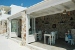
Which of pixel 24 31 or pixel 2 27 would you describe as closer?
pixel 24 31

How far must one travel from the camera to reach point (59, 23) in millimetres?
12523

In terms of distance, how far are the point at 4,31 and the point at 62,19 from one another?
52.0 feet

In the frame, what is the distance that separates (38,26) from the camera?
15531 millimetres

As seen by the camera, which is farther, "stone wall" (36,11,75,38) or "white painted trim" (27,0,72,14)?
"stone wall" (36,11,75,38)

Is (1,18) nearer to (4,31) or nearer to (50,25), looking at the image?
(4,31)

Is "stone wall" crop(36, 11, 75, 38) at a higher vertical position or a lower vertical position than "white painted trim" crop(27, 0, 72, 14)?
lower

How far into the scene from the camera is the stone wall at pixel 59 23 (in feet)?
37.3

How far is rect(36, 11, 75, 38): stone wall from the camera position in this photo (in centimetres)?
1137

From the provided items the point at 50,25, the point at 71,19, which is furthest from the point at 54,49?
the point at 50,25

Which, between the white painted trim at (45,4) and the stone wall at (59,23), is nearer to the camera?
the white painted trim at (45,4)

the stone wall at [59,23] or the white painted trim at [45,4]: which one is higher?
the white painted trim at [45,4]

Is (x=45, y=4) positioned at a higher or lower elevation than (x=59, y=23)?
higher

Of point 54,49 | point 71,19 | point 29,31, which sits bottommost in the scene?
point 54,49

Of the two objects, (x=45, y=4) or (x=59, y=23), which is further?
(x=59, y=23)
